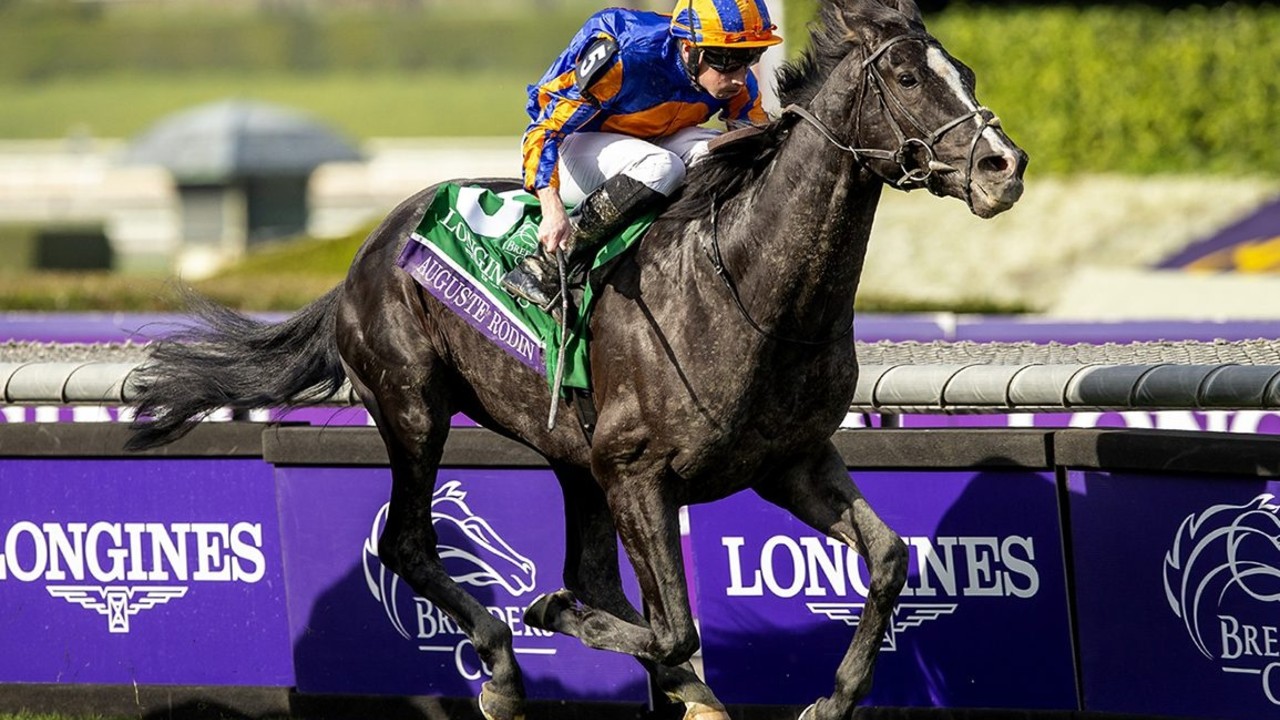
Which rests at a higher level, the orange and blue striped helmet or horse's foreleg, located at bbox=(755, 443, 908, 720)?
the orange and blue striped helmet

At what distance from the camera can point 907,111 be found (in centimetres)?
430

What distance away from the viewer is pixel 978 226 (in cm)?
1917

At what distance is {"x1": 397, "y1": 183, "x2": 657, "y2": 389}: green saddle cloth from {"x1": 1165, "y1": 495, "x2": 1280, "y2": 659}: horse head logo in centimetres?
157

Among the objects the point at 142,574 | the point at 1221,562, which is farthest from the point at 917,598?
the point at 142,574

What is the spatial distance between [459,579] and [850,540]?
1.49 metres

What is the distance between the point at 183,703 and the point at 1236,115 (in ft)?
50.5

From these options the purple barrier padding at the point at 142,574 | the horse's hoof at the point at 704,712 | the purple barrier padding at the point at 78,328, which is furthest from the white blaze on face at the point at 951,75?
the purple barrier padding at the point at 78,328

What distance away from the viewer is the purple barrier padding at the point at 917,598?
515cm

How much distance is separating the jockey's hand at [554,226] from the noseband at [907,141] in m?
0.80

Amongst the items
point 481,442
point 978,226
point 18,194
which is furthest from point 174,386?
point 18,194

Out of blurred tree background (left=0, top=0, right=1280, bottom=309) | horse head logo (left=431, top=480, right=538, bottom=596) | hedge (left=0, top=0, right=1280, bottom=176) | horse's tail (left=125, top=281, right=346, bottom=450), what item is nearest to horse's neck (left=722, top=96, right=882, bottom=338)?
horse head logo (left=431, top=480, right=538, bottom=596)

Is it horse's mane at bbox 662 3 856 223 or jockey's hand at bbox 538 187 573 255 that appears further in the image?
jockey's hand at bbox 538 187 573 255

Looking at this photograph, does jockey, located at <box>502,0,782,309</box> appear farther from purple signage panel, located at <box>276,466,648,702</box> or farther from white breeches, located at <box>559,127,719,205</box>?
purple signage panel, located at <box>276,466,648,702</box>

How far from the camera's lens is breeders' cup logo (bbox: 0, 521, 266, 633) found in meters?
5.97
